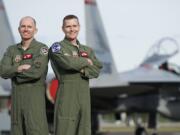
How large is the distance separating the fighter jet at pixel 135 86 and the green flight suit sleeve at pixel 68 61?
10058 millimetres

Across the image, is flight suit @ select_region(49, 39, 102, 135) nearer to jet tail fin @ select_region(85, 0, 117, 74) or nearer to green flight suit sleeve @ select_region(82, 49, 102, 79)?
green flight suit sleeve @ select_region(82, 49, 102, 79)

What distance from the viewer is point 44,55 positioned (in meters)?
3.09

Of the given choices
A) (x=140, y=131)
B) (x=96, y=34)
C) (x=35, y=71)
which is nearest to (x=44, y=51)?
(x=35, y=71)

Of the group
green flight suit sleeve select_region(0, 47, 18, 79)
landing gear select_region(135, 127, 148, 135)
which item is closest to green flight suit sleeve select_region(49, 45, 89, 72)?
green flight suit sleeve select_region(0, 47, 18, 79)

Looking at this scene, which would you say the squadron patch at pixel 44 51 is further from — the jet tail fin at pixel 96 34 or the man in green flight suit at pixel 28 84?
the jet tail fin at pixel 96 34

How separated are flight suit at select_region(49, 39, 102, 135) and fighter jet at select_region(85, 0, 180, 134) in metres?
10.0

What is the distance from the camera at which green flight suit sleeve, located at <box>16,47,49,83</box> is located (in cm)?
303

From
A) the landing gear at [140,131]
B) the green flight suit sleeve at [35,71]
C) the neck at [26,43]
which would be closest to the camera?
the green flight suit sleeve at [35,71]

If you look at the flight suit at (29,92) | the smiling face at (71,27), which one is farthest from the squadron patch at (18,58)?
the smiling face at (71,27)

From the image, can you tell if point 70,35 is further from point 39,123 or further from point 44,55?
point 39,123

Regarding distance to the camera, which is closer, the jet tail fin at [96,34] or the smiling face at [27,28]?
the smiling face at [27,28]

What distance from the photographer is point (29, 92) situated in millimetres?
3062

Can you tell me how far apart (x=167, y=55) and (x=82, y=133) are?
13441 mm

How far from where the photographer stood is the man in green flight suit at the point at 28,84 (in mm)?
3039
